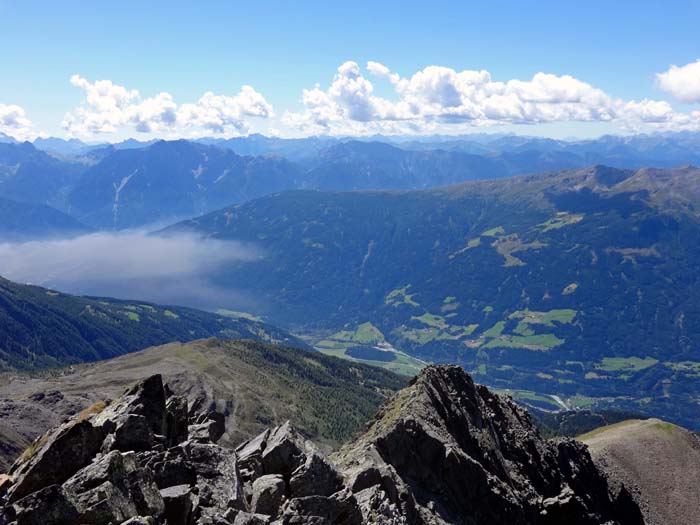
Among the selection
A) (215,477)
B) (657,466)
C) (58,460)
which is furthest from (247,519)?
(657,466)

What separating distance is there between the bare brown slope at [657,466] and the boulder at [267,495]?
78.2m

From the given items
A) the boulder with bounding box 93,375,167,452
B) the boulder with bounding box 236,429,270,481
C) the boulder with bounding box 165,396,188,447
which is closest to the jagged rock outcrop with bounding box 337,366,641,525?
the boulder with bounding box 236,429,270,481

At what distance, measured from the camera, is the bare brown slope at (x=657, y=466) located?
348 ft

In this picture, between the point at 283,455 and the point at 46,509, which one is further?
the point at 283,455

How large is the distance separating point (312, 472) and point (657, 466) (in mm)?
96898

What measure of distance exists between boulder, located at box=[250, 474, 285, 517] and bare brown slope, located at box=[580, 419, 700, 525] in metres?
78.2

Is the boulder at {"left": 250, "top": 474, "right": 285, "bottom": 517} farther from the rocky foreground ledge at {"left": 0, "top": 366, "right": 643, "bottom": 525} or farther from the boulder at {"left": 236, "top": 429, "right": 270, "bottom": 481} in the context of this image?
the boulder at {"left": 236, "top": 429, "right": 270, "bottom": 481}

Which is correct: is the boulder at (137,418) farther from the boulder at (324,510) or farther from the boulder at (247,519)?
the boulder at (324,510)

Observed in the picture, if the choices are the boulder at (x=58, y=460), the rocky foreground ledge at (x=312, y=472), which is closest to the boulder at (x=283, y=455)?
the rocky foreground ledge at (x=312, y=472)

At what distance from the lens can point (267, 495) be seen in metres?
41.7

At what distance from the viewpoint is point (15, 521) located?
29.1 m

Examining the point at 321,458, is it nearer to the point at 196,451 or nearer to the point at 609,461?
the point at 196,451

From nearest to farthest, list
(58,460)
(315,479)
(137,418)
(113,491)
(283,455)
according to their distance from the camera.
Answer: (113,491) < (58,460) < (137,418) < (315,479) < (283,455)

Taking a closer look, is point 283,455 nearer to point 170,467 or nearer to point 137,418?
point 170,467
